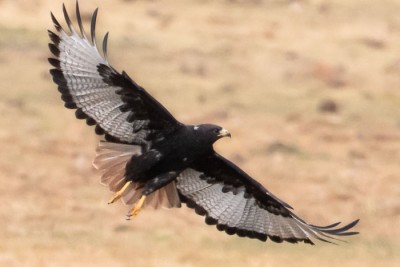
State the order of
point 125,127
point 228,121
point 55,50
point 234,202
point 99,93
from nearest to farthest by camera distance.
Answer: point 55,50 → point 99,93 → point 125,127 → point 234,202 → point 228,121

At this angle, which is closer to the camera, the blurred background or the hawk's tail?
the hawk's tail

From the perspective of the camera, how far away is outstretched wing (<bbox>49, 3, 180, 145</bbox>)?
14656 millimetres

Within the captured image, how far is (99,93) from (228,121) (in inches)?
676

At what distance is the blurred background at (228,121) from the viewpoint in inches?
878

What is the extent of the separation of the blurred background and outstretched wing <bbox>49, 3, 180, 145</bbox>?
5567 millimetres

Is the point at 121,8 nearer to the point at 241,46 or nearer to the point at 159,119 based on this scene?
the point at 241,46

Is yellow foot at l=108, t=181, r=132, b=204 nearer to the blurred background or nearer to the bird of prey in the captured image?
the bird of prey

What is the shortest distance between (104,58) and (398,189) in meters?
14.5

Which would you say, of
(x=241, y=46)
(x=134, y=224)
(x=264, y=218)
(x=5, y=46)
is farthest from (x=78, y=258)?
(x=241, y=46)


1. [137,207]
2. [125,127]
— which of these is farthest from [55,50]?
[137,207]

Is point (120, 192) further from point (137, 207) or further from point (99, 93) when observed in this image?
point (99, 93)

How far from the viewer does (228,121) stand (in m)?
31.8

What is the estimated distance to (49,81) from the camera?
32406mm

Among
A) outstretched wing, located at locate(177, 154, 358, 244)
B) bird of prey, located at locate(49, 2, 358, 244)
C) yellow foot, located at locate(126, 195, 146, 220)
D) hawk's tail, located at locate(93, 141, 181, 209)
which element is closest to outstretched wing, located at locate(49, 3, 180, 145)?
bird of prey, located at locate(49, 2, 358, 244)
